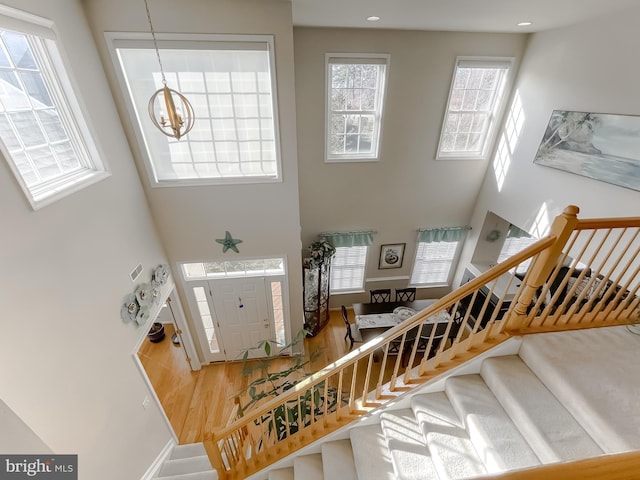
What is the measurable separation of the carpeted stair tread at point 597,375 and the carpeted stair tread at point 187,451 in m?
3.95

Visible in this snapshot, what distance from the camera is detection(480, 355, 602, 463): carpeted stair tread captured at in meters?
1.62

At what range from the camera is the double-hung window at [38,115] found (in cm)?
200

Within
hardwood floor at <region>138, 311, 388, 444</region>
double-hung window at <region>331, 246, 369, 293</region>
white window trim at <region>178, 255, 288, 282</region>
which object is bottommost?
hardwood floor at <region>138, 311, 388, 444</region>

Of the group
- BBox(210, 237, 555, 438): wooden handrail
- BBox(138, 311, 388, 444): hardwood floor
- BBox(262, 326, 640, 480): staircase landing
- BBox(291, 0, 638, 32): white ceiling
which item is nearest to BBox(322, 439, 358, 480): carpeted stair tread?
BBox(262, 326, 640, 480): staircase landing

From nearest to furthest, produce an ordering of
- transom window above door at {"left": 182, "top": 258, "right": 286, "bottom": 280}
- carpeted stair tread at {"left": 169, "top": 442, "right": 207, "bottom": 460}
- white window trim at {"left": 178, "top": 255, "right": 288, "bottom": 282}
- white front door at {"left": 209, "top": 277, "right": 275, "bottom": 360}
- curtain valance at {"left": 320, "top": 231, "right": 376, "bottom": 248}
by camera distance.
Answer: carpeted stair tread at {"left": 169, "top": 442, "right": 207, "bottom": 460} → white window trim at {"left": 178, "top": 255, "right": 288, "bottom": 282} → transom window above door at {"left": 182, "top": 258, "right": 286, "bottom": 280} → white front door at {"left": 209, "top": 277, "right": 275, "bottom": 360} → curtain valance at {"left": 320, "top": 231, "right": 376, "bottom": 248}

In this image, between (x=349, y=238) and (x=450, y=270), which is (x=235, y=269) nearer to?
(x=349, y=238)

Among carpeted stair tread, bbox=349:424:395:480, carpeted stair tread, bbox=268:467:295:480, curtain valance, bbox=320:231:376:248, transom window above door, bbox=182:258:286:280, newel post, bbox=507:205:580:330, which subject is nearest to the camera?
newel post, bbox=507:205:580:330

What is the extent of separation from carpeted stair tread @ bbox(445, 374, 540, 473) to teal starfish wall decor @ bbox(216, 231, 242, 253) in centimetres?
306

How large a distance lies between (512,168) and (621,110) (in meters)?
1.53

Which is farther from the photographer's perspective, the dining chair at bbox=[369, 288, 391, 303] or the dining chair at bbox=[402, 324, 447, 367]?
the dining chair at bbox=[369, 288, 391, 303]

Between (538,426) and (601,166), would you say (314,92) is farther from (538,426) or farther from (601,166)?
(538,426)

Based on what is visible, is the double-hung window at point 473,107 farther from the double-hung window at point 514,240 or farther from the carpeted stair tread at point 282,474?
the carpeted stair tread at point 282,474

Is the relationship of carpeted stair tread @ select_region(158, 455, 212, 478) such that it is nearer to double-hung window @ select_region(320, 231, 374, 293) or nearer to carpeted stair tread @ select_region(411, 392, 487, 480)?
carpeted stair tread @ select_region(411, 392, 487, 480)

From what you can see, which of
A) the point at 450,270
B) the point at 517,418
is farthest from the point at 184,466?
the point at 450,270
